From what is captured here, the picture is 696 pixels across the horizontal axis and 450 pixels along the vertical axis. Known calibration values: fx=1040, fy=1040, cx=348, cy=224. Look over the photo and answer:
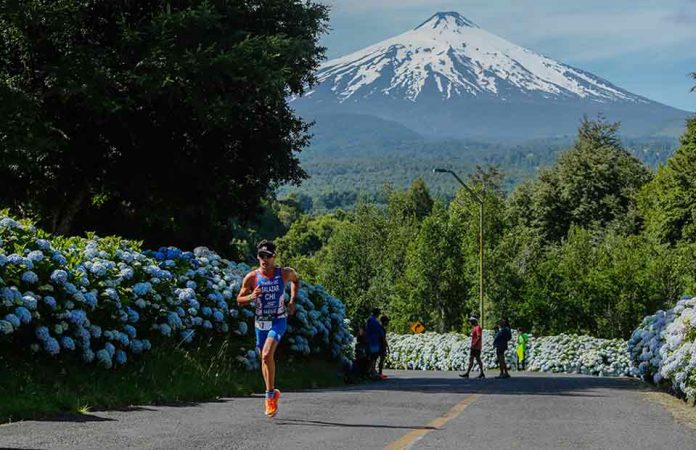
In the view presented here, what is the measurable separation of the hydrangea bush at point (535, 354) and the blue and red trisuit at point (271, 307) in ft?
96.3

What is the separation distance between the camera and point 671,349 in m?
17.7

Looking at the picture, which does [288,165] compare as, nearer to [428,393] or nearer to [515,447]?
[428,393]

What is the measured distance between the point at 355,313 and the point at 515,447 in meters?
83.9

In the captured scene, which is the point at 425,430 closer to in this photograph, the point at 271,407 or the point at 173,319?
the point at 271,407

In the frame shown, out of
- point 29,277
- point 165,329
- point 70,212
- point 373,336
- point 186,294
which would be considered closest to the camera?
point 29,277

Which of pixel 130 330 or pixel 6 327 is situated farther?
pixel 130 330

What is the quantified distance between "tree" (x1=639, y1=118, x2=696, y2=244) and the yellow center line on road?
40.8 m

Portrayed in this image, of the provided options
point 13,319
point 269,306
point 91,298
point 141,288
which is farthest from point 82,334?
point 269,306

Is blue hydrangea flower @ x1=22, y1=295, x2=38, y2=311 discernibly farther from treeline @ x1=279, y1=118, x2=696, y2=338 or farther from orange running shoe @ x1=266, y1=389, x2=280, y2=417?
treeline @ x1=279, y1=118, x2=696, y2=338

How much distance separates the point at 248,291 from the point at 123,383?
7.47 ft

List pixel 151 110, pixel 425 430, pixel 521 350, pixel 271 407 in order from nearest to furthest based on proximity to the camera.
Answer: pixel 425 430 → pixel 271 407 → pixel 151 110 → pixel 521 350

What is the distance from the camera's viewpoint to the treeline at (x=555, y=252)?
57.3m

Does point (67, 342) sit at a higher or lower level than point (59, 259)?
lower

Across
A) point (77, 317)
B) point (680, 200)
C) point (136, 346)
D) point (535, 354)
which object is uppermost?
point (680, 200)
